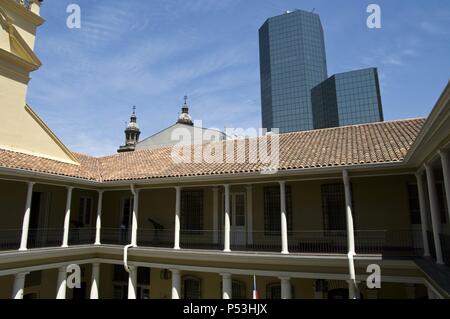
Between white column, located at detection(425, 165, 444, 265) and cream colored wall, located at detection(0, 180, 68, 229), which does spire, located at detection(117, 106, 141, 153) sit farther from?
white column, located at detection(425, 165, 444, 265)

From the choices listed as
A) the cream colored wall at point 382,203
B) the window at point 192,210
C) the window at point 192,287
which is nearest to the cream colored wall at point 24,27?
the window at point 192,210

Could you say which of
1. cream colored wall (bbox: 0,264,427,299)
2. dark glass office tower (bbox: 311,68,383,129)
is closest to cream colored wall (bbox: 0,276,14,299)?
cream colored wall (bbox: 0,264,427,299)

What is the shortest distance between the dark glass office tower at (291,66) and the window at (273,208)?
8188 centimetres

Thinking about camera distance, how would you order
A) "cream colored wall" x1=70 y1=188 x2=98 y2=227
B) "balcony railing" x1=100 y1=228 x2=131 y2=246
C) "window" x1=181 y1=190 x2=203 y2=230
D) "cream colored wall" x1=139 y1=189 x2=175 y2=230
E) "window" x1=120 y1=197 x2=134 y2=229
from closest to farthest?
"window" x1=181 y1=190 x2=203 y2=230
"cream colored wall" x1=139 y1=189 x2=175 y2=230
"balcony railing" x1=100 y1=228 x2=131 y2=246
"cream colored wall" x1=70 y1=188 x2=98 y2=227
"window" x1=120 y1=197 x2=134 y2=229

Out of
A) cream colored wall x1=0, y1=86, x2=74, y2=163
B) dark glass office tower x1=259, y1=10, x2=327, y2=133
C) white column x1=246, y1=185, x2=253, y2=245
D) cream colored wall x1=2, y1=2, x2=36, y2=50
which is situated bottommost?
white column x1=246, y1=185, x2=253, y2=245

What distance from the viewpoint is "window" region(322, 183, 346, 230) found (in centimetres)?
1226

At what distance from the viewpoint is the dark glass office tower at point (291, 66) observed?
93375 millimetres

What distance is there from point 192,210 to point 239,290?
13.0 ft

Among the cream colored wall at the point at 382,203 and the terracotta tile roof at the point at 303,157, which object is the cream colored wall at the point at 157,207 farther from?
the cream colored wall at the point at 382,203

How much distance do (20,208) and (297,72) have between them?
292 ft

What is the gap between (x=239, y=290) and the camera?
13703 millimetres

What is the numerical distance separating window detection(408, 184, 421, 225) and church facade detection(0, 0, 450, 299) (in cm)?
3

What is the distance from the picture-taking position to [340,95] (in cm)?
7738

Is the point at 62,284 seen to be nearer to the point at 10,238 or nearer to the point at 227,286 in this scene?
the point at 10,238
